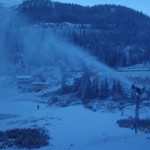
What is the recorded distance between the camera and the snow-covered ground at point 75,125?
1955cm

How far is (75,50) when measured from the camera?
2840 inches

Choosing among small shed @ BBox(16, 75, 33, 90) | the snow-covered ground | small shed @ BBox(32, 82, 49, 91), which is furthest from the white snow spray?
the snow-covered ground

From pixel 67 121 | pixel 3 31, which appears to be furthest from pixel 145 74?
pixel 3 31

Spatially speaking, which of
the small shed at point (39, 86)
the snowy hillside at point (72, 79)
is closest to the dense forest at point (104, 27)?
the snowy hillside at point (72, 79)

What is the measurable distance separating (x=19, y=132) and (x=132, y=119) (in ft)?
27.3

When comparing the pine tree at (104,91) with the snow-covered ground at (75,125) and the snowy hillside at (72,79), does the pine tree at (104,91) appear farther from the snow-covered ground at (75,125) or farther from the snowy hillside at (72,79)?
the snow-covered ground at (75,125)

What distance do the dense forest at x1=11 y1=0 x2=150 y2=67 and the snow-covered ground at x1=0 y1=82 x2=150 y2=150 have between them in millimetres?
28374

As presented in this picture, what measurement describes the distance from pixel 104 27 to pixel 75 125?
74484mm

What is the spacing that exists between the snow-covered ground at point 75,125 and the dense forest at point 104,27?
1117 inches

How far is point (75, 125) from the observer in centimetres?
2519

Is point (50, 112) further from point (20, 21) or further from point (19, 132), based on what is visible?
point (20, 21)

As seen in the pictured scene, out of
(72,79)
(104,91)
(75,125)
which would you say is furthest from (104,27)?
(75,125)

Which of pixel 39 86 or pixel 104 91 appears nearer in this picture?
pixel 104 91

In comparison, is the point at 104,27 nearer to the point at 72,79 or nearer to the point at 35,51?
the point at 35,51
